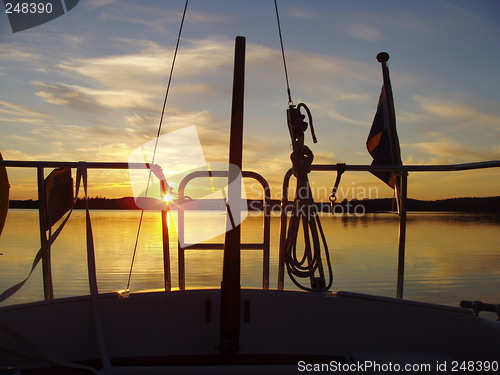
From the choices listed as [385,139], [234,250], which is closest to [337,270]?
[385,139]

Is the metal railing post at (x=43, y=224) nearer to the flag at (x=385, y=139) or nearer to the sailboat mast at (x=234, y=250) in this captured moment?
the sailboat mast at (x=234, y=250)

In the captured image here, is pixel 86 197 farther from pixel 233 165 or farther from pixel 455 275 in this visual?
pixel 455 275

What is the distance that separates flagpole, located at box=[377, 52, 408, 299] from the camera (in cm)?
276

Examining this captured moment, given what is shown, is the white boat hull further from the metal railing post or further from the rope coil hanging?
the metal railing post

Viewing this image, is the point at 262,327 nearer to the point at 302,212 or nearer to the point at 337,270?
the point at 302,212

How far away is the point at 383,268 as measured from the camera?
1161cm

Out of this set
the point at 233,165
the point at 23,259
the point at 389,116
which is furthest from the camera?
the point at 23,259

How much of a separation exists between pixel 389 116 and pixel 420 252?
1326 centimetres

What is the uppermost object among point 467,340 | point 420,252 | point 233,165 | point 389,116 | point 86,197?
point 389,116

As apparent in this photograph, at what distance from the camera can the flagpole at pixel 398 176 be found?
2.76m

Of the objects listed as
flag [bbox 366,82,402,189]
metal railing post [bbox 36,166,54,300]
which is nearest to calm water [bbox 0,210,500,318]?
flag [bbox 366,82,402,189]

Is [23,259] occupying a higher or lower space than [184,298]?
lower

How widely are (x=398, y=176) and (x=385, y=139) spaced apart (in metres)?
0.54

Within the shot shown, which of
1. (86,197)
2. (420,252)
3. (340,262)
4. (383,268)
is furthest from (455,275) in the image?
(86,197)
